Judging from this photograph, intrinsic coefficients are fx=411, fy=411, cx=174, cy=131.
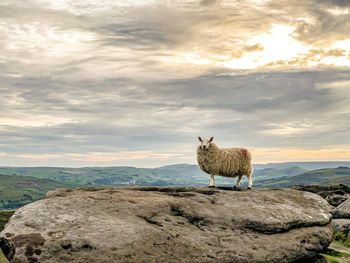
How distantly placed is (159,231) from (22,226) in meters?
5.71

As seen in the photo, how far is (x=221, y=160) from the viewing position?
25312 mm

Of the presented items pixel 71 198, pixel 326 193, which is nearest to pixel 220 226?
pixel 71 198

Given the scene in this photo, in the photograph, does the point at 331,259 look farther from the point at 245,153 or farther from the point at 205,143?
the point at 205,143

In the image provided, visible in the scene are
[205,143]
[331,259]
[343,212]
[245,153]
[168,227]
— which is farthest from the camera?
[343,212]

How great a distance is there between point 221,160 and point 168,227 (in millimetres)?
7647

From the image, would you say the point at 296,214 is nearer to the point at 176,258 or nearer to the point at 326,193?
the point at 176,258

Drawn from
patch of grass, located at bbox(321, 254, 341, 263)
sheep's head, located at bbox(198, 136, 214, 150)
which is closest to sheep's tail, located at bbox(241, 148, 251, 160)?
sheep's head, located at bbox(198, 136, 214, 150)

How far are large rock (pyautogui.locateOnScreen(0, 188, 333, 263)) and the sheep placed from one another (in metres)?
1.82

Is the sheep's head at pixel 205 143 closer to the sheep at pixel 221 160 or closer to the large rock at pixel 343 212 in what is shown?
the sheep at pixel 221 160

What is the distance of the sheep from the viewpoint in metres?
25.2

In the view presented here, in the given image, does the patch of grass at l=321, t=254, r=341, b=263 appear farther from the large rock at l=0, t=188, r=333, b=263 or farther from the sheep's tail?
the sheep's tail

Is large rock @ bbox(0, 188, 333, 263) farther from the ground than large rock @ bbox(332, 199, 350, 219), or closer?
farther from the ground

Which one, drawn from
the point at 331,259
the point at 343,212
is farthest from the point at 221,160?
the point at 343,212

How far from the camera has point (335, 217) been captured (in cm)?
3681
